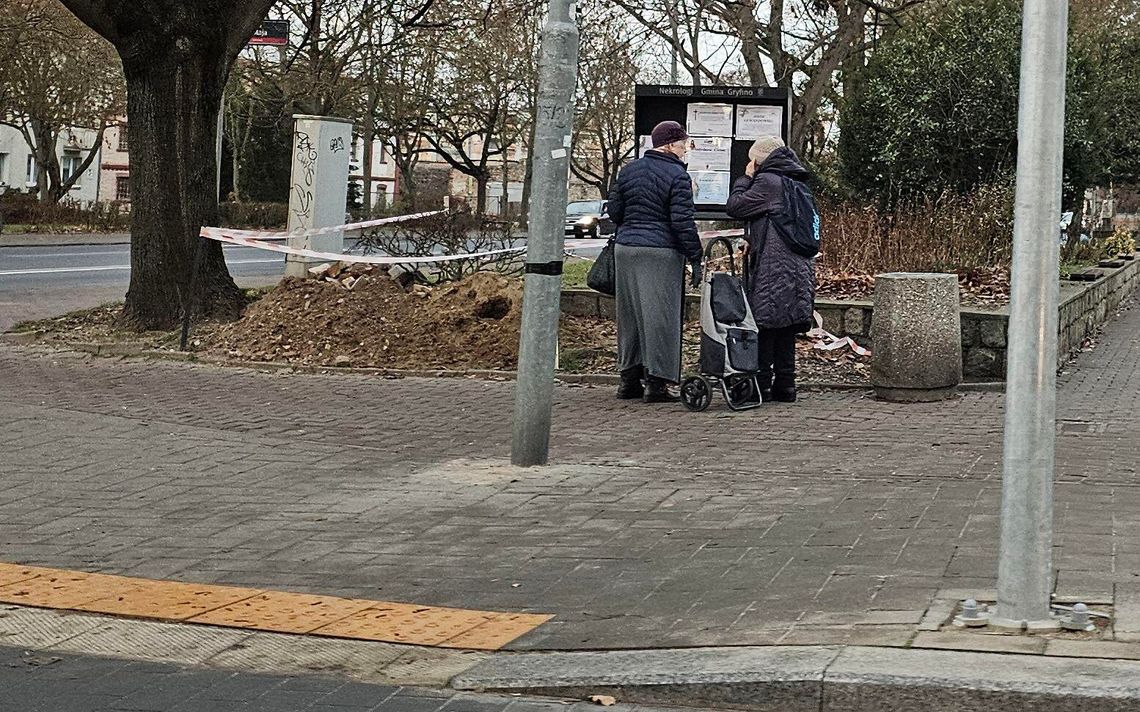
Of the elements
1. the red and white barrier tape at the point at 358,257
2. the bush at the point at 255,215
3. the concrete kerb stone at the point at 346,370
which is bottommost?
the concrete kerb stone at the point at 346,370

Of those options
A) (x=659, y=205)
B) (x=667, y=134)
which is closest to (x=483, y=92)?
(x=667, y=134)

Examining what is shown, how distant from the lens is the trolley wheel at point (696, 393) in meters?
11.5

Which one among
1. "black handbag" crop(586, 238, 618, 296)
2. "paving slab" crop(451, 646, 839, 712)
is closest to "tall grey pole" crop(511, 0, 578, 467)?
"black handbag" crop(586, 238, 618, 296)

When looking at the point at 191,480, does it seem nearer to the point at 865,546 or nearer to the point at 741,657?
the point at 865,546

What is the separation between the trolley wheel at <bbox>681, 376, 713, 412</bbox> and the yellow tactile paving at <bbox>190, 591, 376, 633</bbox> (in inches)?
209

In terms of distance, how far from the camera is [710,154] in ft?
45.7

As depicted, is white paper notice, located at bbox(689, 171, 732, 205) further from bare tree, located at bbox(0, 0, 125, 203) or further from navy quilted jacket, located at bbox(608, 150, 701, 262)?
bare tree, located at bbox(0, 0, 125, 203)

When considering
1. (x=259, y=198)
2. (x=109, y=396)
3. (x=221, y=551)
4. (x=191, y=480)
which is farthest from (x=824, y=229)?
(x=259, y=198)

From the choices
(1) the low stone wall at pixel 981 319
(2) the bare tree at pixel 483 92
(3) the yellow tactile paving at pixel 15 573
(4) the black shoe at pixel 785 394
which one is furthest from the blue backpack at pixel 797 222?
(2) the bare tree at pixel 483 92

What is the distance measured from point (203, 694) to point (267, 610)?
1.05 metres

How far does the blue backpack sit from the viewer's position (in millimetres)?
11672

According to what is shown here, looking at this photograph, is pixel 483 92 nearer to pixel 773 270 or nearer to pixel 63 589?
pixel 773 270

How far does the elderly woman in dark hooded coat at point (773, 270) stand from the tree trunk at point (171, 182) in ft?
19.6

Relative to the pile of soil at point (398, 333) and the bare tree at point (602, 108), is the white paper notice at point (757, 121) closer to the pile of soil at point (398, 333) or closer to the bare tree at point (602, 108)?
the pile of soil at point (398, 333)
